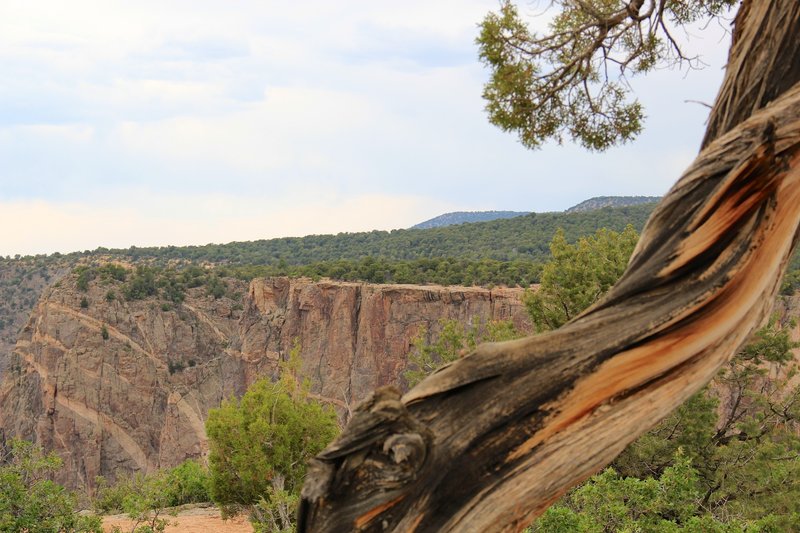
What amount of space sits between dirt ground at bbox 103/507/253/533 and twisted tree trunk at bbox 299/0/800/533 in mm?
11197

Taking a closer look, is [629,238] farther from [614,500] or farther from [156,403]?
[156,403]

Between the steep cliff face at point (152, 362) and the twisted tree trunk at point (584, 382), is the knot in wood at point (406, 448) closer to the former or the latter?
the twisted tree trunk at point (584, 382)

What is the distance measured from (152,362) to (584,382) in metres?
44.3

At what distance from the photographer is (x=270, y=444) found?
12.7 metres

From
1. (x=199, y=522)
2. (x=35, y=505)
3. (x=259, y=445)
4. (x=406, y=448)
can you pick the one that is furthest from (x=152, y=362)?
(x=406, y=448)

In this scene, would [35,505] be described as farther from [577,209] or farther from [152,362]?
[577,209]

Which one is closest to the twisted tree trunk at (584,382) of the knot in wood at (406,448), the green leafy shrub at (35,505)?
the knot in wood at (406,448)

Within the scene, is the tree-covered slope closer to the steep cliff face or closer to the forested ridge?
the forested ridge

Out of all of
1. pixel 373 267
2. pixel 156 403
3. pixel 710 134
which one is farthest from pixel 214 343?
pixel 710 134

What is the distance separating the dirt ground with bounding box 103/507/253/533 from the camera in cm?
1227

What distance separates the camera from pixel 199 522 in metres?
13.6

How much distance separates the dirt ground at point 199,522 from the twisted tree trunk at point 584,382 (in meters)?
11.2

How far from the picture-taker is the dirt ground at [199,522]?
12270mm

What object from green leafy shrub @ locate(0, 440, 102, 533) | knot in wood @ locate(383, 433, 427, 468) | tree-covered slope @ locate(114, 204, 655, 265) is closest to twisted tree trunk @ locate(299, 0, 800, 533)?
knot in wood @ locate(383, 433, 427, 468)
